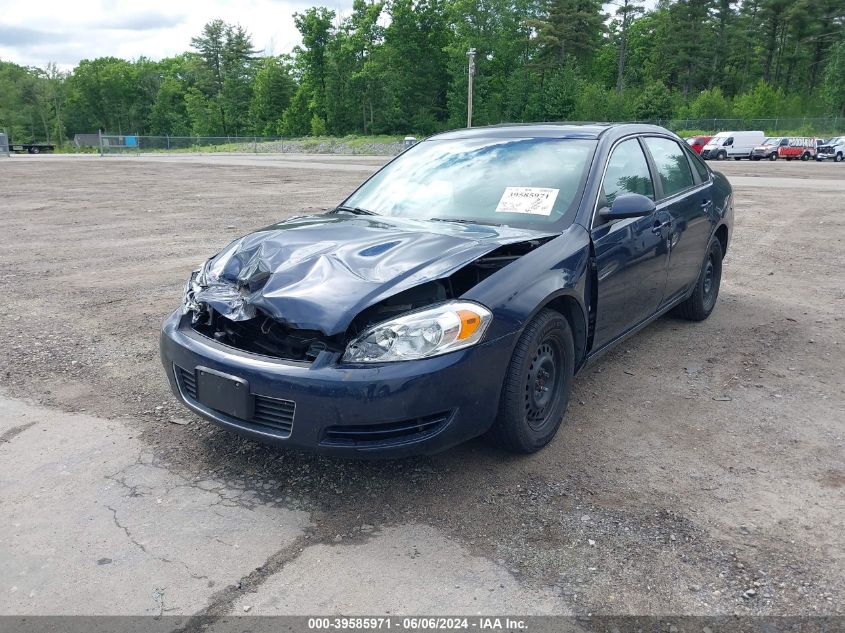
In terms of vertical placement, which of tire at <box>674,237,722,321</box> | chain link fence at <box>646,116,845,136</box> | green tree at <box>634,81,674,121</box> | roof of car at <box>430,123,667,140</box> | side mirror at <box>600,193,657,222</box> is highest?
green tree at <box>634,81,674,121</box>

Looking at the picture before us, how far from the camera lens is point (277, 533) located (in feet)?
9.15

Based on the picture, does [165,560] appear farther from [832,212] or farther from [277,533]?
[832,212]

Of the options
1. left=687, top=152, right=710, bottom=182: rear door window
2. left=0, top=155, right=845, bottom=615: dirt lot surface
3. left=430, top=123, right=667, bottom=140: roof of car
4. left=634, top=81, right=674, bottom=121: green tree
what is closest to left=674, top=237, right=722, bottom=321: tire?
left=0, top=155, right=845, bottom=615: dirt lot surface

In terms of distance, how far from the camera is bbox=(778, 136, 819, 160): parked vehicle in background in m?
40.2

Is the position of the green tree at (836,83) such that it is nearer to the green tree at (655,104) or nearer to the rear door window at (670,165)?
the green tree at (655,104)

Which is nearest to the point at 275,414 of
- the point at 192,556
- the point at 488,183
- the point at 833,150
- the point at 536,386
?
the point at 192,556

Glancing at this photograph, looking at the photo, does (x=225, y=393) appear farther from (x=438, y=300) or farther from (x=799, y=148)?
(x=799, y=148)

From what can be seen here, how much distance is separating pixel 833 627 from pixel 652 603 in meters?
0.57

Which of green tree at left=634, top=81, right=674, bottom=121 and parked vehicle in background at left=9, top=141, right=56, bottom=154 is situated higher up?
green tree at left=634, top=81, right=674, bottom=121

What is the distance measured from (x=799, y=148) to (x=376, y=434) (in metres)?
45.7

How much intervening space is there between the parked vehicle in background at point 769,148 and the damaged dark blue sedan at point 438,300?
143ft

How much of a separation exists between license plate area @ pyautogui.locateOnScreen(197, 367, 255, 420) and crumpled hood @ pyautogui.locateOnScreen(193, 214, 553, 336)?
0.95 ft

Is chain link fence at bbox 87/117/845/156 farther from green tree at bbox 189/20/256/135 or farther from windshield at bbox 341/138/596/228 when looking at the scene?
windshield at bbox 341/138/596/228

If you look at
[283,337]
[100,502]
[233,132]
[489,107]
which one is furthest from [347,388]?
[233,132]
